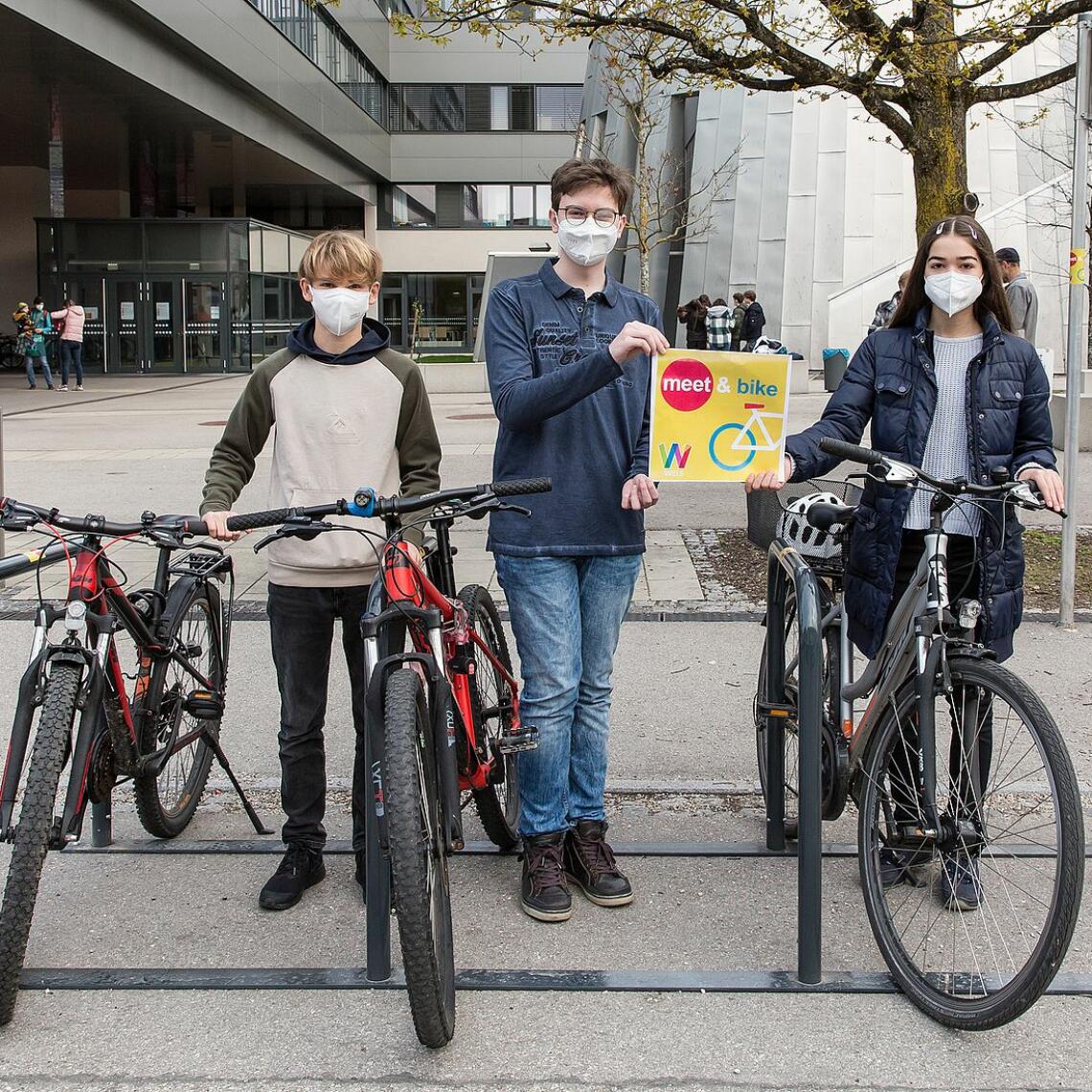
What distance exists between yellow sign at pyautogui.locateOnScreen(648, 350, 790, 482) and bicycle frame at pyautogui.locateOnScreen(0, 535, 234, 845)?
1530 millimetres

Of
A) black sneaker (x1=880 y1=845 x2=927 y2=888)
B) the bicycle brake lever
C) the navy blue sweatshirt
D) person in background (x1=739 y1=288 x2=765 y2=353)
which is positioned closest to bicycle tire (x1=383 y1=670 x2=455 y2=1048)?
the bicycle brake lever

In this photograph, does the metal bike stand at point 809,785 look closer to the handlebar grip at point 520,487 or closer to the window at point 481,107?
the handlebar grip at point 520,487

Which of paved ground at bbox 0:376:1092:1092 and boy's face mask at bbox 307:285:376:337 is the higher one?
boy's face mask at bbox 307:285:376:337

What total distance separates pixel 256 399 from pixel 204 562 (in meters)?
0.88

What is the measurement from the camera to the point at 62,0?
20656 millimetres

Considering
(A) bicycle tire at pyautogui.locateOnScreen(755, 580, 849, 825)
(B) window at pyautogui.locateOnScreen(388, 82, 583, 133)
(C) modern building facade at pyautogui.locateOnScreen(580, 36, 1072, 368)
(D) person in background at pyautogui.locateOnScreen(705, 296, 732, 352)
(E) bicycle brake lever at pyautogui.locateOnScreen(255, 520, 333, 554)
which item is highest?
(B) window at pyautogui.locateOnScreen(388, 82, 583, 133)

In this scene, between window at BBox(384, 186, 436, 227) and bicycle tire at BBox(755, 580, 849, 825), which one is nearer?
bicycle tire at BBox(755, 580, 849, 825)

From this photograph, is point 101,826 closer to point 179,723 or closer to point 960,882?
point 179,723

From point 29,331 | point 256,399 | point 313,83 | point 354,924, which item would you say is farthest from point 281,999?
point 313,83

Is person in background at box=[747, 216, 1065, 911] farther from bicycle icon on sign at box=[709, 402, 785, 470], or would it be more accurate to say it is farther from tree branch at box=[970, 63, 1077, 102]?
tree branch at box=[970, 63, 1077, 102]

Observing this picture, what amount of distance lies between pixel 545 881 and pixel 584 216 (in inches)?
75.2

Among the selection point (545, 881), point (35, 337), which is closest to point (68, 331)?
point (35, 337)

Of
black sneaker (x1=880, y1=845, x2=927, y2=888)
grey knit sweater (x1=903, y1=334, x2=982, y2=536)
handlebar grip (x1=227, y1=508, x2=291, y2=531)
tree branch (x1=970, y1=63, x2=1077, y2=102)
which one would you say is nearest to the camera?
handlebar grip (x1=227, y1=508, x2=291, y2=531)

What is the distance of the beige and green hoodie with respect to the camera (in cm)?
379
